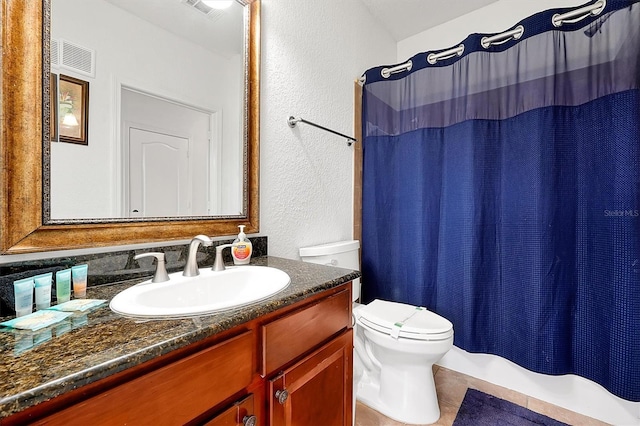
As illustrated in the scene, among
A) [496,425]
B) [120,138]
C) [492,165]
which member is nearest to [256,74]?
[120,138]

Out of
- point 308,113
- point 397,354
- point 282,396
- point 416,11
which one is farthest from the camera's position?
point 416,11

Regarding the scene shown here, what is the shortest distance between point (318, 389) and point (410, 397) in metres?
0.81

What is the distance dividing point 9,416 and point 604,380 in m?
1.95

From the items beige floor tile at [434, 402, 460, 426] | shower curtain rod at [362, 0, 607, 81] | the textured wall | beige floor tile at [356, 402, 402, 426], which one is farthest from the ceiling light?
beige floor tile at [434, 402, 460, 426]

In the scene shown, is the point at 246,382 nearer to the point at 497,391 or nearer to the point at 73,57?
the point at 73,57

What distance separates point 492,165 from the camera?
1569 millimetres

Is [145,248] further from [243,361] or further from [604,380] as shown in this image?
[604,380]

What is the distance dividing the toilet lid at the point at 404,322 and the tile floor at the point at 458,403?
47 cm

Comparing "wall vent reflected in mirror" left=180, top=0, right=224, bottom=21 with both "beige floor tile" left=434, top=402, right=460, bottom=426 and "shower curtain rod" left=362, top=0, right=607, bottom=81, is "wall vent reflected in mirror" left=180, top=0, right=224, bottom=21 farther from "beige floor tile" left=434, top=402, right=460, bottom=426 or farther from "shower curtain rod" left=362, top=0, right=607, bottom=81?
"beige floor tile" left=434, top=402, right=460, bottom=426

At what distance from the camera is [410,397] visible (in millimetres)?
1406

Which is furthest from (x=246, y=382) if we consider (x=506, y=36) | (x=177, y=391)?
(x=506, y=36)

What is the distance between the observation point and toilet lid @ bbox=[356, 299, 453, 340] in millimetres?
1291

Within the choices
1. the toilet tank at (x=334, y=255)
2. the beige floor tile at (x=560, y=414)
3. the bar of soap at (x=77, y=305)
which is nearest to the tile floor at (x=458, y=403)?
the beige floor tile at (x=560, y=414)

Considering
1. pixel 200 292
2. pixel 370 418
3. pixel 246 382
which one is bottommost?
pixel 370 418
